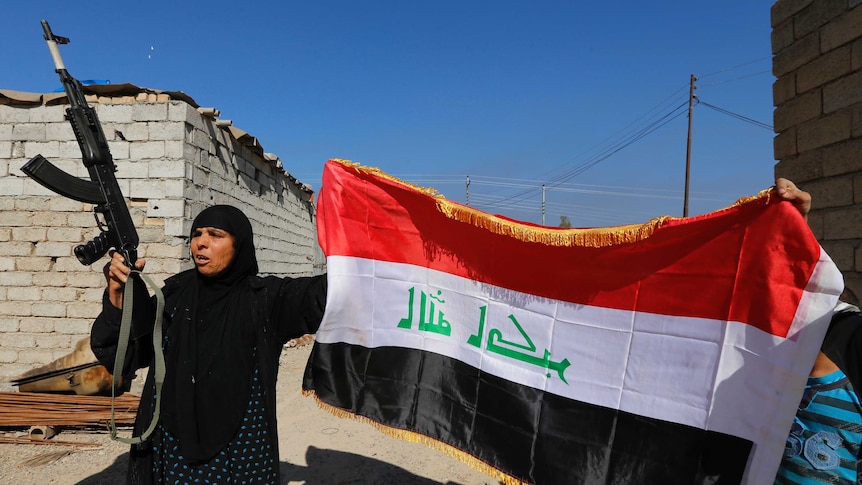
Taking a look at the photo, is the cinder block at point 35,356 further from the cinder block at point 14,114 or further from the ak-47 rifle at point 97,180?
the ak-47 rifle at point 97,180

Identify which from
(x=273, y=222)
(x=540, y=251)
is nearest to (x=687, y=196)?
(x=273, y=222)

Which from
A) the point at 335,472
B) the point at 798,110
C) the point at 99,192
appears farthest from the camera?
the point at 335,472

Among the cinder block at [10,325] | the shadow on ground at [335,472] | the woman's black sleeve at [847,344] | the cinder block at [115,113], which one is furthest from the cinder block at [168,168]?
the woman's black sleeve at [847,344]

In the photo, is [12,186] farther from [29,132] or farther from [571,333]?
[571,333]

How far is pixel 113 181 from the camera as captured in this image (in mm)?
2484

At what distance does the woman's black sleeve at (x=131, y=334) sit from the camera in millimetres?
2023

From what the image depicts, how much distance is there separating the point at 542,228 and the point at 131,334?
189 cm

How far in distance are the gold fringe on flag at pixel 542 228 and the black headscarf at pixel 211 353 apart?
86 centimetres

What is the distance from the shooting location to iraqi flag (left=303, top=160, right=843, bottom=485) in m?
1.70

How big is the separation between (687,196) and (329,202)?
75.5ft

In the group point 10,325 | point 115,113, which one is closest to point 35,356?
point 10,325

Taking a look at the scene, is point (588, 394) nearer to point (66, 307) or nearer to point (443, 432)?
point (443, 432)

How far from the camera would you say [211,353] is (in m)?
2.04

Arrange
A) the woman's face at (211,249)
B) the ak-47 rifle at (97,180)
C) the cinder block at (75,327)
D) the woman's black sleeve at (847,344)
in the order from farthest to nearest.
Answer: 1. the cinder block at (75,327)
2. the ak-47 rifle at (97,180)
3. the woman's face at (211,249)
4. the woman's black sleeve at (847,344)
